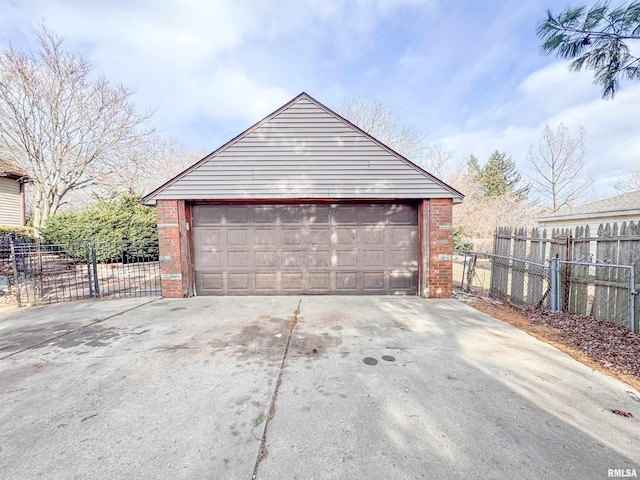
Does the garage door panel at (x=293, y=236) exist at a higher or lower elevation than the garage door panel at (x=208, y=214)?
lower

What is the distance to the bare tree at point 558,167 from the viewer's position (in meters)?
18.3

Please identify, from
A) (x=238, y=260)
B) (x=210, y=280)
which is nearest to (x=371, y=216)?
(x=238, y=260)

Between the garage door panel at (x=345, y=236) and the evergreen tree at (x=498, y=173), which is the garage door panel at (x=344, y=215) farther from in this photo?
the evergreen tree at (x=498, y=173)

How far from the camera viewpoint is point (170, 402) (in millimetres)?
2348

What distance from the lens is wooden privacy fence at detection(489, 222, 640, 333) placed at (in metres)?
3.80

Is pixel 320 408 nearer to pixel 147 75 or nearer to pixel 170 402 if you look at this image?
pixel 170 402

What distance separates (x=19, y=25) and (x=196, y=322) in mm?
15637

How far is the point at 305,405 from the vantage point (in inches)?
90.0

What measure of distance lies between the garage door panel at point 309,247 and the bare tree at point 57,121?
13390mm

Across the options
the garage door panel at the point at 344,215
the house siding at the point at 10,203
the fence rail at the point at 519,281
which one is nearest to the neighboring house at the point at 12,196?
the house siding at the point at 10,203

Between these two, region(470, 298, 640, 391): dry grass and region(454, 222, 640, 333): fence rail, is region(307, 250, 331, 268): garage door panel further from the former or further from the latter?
region(454, 222, 640, 333): fence rail

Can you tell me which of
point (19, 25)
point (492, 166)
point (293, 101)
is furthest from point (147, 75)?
point (492, 166)

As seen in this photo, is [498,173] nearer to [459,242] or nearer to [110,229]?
[459,242]

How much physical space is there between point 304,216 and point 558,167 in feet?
73.4
